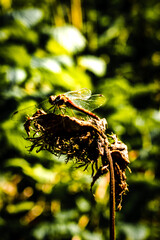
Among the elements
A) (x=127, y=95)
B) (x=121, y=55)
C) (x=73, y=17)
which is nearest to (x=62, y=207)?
(x=127, y=95)

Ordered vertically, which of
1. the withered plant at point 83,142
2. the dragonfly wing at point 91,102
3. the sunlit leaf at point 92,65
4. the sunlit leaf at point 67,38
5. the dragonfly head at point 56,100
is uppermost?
the sunlit leaf at point 67,38

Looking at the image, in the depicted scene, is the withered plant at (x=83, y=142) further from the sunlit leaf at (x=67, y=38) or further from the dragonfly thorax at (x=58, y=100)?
the sunlit leaf at (x=67, y=38)

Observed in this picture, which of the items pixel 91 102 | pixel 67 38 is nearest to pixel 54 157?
pixel 91 102

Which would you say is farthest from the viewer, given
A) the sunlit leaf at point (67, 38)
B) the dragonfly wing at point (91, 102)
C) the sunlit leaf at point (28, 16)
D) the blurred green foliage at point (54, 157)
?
the sunlit leaf at point (67, 38)

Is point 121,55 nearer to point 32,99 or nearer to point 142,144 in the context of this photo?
point 142,144

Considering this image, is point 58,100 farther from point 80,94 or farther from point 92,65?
point 92,65

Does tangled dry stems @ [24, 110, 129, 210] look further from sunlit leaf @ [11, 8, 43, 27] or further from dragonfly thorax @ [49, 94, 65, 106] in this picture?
sunlit leaf @ [11, 8, 43, 27]

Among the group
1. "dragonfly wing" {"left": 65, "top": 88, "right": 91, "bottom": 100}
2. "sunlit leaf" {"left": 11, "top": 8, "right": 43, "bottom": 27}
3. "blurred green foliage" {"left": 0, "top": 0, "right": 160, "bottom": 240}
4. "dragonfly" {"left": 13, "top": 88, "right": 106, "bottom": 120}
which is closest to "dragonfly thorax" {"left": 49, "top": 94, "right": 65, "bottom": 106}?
"dragonfly" {"left": 13, "top": 88, "right": 106, "bottom": 120}

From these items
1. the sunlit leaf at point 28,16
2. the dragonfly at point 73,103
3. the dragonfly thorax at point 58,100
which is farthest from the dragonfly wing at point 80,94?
the sunlit leaf at point 28,16
